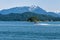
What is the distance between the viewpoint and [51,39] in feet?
188

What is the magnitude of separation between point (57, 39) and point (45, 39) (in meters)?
2.01

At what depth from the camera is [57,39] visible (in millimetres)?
56969

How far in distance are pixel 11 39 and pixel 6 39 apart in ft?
2.94

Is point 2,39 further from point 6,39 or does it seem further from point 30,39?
point 30,39

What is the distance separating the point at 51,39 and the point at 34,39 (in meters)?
2.86

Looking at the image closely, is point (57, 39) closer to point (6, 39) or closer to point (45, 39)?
point (45, 39)

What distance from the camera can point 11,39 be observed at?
56344 millimetres

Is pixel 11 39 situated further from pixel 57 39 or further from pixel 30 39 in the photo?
pixel 57 39

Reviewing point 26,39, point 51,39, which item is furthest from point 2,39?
point 51,39

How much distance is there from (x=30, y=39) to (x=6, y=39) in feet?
13.6

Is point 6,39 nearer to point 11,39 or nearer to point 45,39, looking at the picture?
point 11,39

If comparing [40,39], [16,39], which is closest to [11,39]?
[16,39]

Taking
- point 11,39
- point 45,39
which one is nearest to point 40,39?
point 45,39

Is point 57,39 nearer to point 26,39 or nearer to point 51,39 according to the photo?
point 51,39
